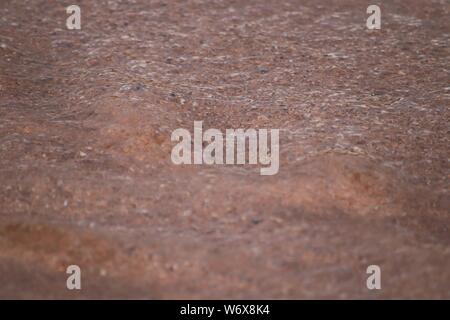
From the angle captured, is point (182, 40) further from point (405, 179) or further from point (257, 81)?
point (405, 179)

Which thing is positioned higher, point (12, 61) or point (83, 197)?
point (12, 61)

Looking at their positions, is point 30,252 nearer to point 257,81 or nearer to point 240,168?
point 240,168

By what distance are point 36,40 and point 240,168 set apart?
322cm

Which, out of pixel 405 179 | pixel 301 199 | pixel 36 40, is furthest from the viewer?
pixel 36 40

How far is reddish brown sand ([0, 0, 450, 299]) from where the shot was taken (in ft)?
13.3

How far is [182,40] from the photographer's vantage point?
23.0ft

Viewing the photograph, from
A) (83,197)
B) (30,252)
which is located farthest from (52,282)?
(83,197)

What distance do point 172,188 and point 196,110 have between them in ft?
4.21

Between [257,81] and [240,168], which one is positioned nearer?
[240,168]

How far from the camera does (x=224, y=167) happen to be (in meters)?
5.04

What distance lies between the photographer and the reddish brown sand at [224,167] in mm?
4059

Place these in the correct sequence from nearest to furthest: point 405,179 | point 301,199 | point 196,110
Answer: point 301,199 < point 405,179 < point 196,110

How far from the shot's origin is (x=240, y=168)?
5.05 metres
